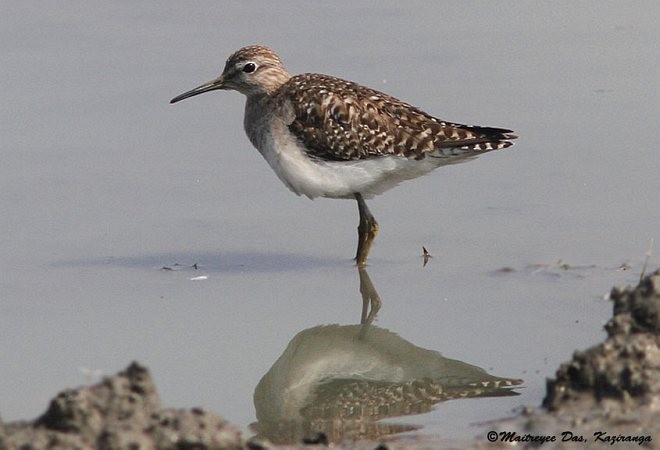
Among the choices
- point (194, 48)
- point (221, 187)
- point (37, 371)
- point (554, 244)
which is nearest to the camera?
point (37, 371)

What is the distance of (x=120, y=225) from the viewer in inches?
445

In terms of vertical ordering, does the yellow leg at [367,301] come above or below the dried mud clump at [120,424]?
above

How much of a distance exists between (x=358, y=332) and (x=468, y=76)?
4.91 m

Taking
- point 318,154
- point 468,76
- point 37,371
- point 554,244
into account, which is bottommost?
point 37,371

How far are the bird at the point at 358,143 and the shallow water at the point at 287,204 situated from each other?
1.59 ft

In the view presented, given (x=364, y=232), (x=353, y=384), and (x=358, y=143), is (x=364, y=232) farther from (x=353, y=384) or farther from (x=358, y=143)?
(x=353, y=384)

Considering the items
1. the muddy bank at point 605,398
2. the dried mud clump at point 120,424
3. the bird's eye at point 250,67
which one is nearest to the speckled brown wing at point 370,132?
the bird's eye at point 250,67

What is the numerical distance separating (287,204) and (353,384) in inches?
147

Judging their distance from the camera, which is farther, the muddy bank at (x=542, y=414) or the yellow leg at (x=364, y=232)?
the yellow leg at (x=364, y=232)

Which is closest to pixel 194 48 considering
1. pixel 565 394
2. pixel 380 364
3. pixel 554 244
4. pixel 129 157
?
pixel 129 157

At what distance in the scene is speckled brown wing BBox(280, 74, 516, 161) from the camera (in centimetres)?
1102

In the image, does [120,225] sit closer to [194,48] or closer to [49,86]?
[49,86]

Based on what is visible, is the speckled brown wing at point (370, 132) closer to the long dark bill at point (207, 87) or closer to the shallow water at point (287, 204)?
the shallow water at point (287, 204)

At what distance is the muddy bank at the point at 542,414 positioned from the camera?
6098 mm
